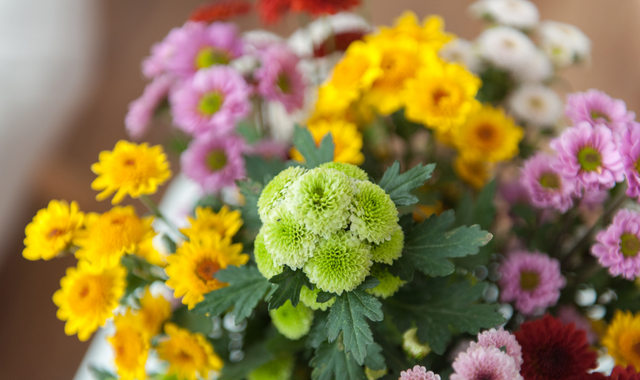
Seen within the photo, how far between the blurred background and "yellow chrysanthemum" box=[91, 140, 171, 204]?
2.21 feet

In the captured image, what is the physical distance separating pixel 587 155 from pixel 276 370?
0.44 metres

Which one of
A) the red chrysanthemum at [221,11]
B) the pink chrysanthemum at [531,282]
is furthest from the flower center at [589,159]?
the red chrysanthemum at [221,11]

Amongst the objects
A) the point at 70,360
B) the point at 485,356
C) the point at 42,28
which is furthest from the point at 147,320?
the point at 42,28

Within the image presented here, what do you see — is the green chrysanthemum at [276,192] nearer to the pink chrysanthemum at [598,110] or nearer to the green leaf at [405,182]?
the green leaf at [405,182]

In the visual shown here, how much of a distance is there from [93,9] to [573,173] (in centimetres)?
205

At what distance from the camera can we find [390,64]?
0.63m

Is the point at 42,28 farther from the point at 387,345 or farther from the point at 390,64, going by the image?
the point at 387,345

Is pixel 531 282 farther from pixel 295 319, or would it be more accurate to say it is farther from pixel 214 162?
pixel 214 162

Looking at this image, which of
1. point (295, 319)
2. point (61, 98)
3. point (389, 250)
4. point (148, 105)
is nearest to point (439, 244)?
point (389, 250)

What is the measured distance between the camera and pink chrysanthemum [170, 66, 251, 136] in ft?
2.06

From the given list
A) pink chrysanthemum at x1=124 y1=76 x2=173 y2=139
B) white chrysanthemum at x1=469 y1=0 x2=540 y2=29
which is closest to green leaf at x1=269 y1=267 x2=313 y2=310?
pink chrysanthemum at x1=124 y1=76 x2=173 y2=139

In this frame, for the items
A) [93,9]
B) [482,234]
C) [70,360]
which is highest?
[93,9]

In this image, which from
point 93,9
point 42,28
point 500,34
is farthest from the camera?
point 93,9

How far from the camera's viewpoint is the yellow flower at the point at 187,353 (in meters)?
0.51
